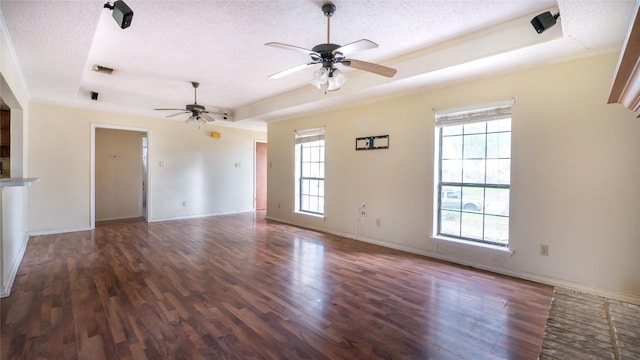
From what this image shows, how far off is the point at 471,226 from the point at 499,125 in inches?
51.5

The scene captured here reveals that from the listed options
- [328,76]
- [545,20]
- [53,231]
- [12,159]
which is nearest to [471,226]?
[545,20]

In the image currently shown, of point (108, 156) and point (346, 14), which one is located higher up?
point (346, 14)

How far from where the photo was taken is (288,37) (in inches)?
119

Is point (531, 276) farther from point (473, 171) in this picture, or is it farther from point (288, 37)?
point (288, 37)

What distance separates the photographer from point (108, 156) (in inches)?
275

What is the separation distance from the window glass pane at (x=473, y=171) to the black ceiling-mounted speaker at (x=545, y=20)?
164cm

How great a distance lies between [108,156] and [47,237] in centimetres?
245

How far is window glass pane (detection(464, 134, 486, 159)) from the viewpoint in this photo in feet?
12.2

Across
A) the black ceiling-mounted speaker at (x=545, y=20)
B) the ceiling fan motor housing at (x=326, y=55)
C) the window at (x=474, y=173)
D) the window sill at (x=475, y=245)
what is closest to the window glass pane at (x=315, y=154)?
the window at (x=474, y=173)

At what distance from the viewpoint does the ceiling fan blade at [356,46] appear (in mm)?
2223

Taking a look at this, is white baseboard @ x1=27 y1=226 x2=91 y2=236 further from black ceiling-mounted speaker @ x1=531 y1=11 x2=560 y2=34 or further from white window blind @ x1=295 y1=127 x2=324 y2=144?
black ceiling-mounted speaker @ x1=531 y1=11 x2=560 y2=34

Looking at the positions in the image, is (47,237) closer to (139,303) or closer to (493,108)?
(139,303)

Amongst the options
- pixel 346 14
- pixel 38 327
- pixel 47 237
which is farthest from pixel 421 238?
pixel 47 237

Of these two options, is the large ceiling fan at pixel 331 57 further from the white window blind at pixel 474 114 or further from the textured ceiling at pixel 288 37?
the white window blind at pixel 474 114
